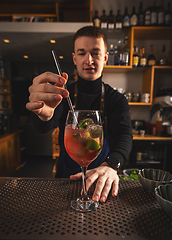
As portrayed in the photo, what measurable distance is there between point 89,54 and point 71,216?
1035mm

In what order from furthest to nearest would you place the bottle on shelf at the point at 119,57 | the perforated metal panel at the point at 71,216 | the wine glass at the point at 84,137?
1. the bottle on shelf at the point at 119,57
2. the wine glass at the point at 84,137
3. the perforated metal panel at the point at 71,216

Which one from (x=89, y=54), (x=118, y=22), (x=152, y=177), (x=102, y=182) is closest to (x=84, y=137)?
(x=102, y=182)

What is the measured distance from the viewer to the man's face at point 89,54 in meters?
1.14

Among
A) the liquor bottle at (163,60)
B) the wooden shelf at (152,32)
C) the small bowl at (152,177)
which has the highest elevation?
the wooden shelf at (152,32)

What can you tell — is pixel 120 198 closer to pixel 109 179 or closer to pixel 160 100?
pixel 109 179

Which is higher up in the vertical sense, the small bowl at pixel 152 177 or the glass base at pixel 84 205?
the small bowl at pixel 152 177

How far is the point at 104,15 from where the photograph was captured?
282 cm

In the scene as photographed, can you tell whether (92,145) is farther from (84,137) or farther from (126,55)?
(126,55)

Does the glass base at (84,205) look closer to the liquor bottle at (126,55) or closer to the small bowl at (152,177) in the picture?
the small bowl at (152,177)

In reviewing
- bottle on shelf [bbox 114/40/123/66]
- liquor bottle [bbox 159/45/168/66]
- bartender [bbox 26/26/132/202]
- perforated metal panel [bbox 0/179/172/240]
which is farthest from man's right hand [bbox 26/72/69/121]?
liquor bottle [bbox 159/45/168/66]

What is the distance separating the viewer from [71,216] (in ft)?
1.42

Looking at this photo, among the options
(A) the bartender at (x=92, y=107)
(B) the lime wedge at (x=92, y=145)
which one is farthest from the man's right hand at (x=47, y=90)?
(B) the lime wedge at (x=92, y=145)

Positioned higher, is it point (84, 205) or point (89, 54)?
point (89, 54)

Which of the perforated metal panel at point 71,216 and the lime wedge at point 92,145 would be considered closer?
the perforated metal panel at point 71,216
